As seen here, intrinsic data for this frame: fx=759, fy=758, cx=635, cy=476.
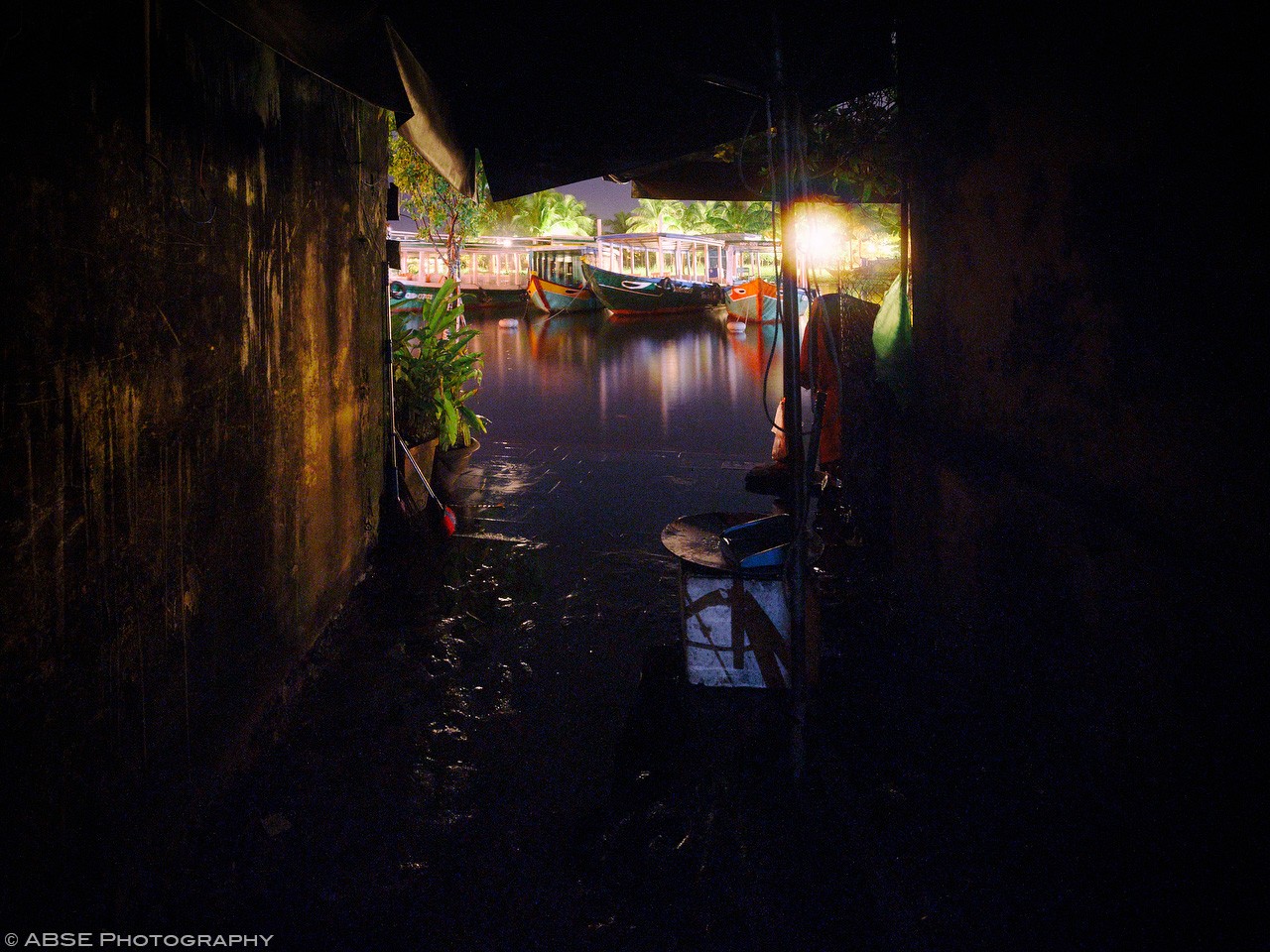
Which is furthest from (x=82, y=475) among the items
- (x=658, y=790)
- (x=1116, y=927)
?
(x=1116, y=927)

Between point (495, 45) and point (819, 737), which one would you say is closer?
point (819, 737)

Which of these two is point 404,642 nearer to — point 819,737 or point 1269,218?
point 819,737

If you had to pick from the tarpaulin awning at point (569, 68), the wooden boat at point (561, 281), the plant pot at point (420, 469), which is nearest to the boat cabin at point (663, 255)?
the wooden boat at point (561, 281)

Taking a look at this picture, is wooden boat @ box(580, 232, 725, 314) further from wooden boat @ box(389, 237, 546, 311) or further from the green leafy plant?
the green leafy plant

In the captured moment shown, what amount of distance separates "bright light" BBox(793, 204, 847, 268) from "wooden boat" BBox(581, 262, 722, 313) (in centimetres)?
2529

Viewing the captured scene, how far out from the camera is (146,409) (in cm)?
233

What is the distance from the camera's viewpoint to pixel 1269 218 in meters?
1.64

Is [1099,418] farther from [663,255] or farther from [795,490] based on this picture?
[663,255]

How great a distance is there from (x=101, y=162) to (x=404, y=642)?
2.80 metres

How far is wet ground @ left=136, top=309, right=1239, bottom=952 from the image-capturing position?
2.30 metres

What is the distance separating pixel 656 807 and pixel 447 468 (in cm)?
447

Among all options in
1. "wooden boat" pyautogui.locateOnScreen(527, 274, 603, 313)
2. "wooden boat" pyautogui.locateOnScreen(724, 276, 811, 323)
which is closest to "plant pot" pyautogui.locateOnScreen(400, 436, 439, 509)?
"wooden boat" pyautogui.locateOnScreen(724, 276, 811, 323)

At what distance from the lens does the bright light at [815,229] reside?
2849mm

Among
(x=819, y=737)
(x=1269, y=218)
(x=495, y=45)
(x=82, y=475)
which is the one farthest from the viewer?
(x=495, y=45)
